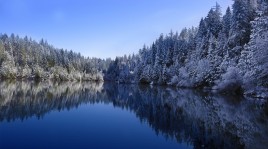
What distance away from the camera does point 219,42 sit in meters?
63.7

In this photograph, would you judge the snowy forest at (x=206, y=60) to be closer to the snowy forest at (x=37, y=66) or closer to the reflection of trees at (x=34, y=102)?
the snowy forest at (x=37, y=66)

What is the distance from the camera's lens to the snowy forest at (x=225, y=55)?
35.3 metres

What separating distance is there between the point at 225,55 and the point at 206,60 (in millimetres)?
7836

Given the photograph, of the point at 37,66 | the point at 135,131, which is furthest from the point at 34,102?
the point at 37,66

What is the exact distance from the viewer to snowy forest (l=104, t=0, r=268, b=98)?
1389 inches

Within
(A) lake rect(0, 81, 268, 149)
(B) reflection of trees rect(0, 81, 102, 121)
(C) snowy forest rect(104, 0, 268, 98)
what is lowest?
(A) lake rect(0, 81, 268, 149)

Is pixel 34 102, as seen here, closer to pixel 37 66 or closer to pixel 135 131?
pixel 135 131

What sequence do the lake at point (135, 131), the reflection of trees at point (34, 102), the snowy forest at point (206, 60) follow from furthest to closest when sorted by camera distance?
the snowy forest at point (206, 60) → the reflection of trees at point (34, 102) → the lake at point (135, 131)

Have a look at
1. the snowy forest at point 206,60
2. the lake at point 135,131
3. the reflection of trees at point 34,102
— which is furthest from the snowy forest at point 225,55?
the reflection of trees at point 34,102

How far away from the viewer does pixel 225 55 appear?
191 ft

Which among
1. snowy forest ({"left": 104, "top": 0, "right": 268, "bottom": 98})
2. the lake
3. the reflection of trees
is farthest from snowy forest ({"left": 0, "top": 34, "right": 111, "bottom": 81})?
the lake

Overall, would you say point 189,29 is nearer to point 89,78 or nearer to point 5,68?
point 89,78

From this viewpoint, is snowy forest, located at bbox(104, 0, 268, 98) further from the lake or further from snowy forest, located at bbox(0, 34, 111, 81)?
snowy forest, located at bbox(0, 34, 111, 81)

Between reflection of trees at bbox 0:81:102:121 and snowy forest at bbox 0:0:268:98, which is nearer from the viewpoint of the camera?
reflection of trees at bbox 0:81:102:121
